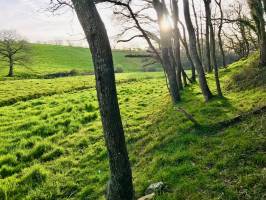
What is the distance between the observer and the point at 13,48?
221 feet

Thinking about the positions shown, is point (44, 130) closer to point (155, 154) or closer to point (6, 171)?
point (6, 171)

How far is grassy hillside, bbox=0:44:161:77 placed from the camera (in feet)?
225

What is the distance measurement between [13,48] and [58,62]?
15946 millimetres

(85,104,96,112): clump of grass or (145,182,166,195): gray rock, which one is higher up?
(85,104,96,112): clump of grass

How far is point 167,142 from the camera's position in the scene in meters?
10.8

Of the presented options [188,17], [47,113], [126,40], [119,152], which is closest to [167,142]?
[119,152]

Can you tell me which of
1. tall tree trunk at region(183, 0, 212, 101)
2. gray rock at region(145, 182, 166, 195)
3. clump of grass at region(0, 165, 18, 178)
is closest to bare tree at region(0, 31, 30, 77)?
tall tree trunk at region(183, 0, 212, 101)

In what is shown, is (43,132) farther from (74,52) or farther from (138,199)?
(74,52)

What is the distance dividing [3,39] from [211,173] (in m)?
69.4

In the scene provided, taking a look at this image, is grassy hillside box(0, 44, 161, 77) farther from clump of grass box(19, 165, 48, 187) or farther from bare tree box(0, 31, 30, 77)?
clump of grass box(19, 165, 48, 187)

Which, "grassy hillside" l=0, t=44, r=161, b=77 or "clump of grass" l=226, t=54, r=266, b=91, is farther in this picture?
"grassy hillside" l=0, t=44, r=161, b=77

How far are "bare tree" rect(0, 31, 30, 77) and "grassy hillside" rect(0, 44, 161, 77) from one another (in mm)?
2042

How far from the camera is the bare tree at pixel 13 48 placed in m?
66.4

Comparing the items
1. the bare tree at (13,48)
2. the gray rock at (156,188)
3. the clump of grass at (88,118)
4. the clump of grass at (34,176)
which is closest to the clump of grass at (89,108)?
the clump of grass at (88,118)
